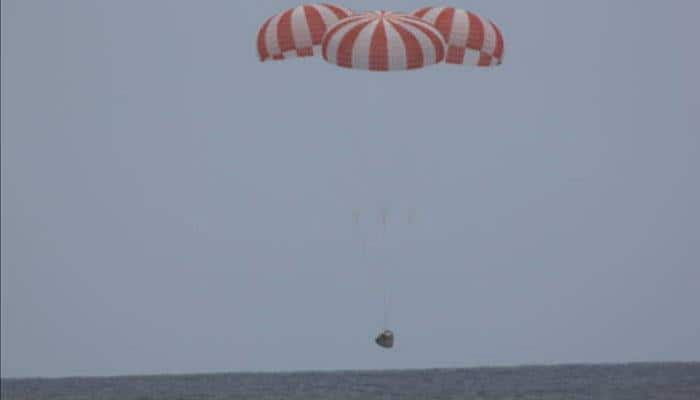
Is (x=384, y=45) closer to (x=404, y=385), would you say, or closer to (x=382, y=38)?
(x=382, y=38)

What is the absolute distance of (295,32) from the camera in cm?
2266

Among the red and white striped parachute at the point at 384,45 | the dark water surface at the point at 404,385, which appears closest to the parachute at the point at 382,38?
the red and white striped parachute at the point at 384,45

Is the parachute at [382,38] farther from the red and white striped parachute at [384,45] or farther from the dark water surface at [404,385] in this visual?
the dark water surface at [404,385]

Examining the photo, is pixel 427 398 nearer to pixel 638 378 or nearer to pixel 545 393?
pixel 545 393

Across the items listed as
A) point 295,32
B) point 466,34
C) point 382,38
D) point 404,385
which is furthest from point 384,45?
point 404,385

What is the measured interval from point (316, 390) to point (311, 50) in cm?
997

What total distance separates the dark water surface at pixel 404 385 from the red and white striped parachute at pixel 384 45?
10.1 metres

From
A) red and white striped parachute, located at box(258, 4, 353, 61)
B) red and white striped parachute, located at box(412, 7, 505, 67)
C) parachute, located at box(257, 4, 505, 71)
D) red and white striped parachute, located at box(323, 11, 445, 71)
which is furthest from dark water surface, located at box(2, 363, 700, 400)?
red and white striped parachute, located at box(323, 11, 445, 71)

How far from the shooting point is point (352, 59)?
21.6m

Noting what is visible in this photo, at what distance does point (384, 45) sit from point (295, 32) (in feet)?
5.76

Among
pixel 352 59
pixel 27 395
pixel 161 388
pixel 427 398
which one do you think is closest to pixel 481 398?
pixel 427 398

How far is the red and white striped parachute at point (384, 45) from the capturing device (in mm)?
21469

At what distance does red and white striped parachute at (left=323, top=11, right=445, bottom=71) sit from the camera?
70.4 ft

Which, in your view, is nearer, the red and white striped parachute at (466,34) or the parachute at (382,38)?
the parachute at (382,38)
